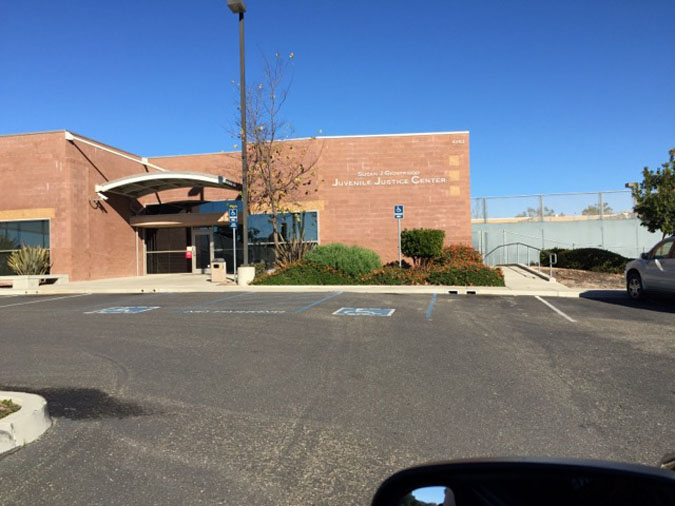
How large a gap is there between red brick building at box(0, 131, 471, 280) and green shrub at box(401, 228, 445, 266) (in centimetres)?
242

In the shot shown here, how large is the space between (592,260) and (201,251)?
18.9 metres

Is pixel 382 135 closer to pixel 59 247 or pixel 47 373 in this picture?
pixel 59 247

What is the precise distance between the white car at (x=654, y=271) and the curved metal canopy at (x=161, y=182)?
624 inches

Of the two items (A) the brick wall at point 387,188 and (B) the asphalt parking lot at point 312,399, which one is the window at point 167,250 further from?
(B) the asphalt parking lot at point 312,399

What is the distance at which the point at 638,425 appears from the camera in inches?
166

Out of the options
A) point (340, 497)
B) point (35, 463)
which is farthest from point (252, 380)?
point (340, 497)

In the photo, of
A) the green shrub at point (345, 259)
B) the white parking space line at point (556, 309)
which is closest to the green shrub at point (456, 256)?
the green shrub at point (345, 259)

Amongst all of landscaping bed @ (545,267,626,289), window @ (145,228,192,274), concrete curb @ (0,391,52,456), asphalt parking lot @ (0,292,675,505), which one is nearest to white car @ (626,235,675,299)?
asphalt parking lot @ (0,292,675,505)

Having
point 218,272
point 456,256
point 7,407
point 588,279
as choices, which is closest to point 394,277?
point 456,256

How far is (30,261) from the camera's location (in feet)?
67.6

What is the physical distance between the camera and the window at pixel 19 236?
2192cm

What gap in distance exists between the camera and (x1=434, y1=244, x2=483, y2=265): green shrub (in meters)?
19.0

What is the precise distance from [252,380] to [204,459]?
82.8 inches

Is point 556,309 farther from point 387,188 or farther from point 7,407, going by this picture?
point 387,188
